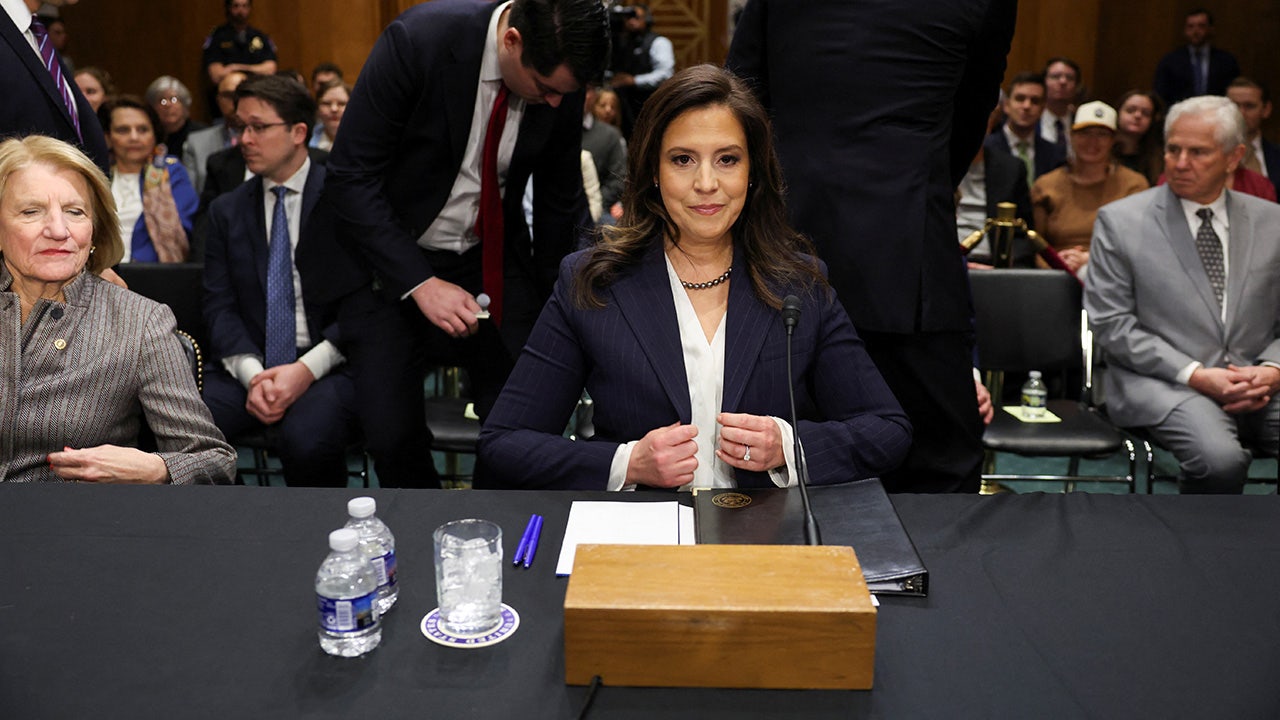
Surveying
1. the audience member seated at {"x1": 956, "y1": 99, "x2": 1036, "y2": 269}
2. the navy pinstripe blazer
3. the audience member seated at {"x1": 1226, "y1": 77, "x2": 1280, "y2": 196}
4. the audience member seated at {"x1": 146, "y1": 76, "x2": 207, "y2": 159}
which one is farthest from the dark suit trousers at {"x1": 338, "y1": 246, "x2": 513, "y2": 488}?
the audience member seated at {"x1": 1226, "y1": 77, "x2": 1280, "y2": 196}

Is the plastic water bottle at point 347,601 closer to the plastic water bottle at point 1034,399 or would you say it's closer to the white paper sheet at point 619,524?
the white paper sheet at point 619,524

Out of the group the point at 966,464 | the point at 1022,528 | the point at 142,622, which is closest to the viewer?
the point at 142,622

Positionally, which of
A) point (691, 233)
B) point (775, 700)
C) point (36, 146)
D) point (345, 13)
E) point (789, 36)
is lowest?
point (775, 700)

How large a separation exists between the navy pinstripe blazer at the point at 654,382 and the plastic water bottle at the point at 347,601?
0.63m

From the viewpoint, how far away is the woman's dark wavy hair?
2.03m

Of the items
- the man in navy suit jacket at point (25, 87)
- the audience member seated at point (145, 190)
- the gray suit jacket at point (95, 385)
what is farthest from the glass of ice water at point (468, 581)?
the audience member seated at point (145, 190)

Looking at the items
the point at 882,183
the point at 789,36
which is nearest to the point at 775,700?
the point at 882,183

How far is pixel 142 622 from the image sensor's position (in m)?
1.33

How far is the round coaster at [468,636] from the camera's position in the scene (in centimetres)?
127

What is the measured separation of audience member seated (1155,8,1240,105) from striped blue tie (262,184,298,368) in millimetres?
7538

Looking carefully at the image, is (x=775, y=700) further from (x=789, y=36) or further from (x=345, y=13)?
(x=345, y=13)

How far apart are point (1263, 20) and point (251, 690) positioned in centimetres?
991

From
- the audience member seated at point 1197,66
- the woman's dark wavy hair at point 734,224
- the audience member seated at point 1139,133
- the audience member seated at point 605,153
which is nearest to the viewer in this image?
the woman's dark wavy hair at point 734,224

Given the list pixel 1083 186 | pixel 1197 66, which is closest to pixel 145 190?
pixel 1083 186
